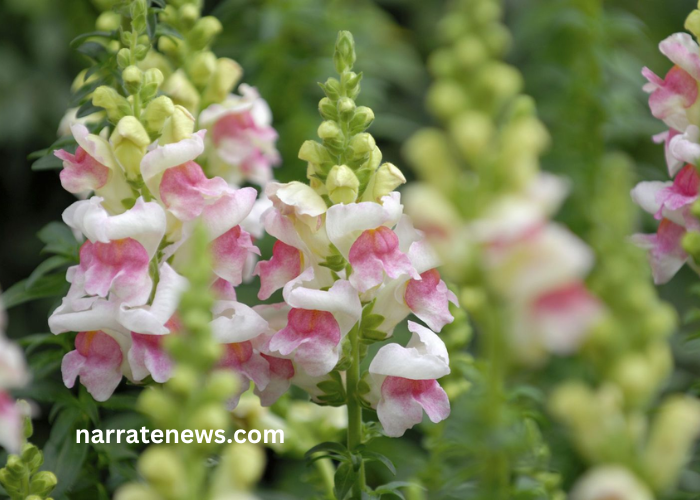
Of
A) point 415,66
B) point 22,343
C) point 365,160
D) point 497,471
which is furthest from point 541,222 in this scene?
point 415,66

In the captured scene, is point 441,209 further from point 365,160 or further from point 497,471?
point 365,160

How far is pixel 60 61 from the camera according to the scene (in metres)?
2.20

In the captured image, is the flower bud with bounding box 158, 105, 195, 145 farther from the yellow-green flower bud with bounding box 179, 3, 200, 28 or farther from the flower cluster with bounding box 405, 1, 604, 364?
the flower cluster with bounding box 405, 1, 604, 364

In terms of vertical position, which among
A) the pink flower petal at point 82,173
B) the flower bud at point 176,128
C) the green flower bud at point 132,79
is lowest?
the pink flower petal at point 82,173

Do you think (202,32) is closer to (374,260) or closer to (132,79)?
(132,79)

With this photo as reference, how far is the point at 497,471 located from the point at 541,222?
18cm

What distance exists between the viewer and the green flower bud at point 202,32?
121 cm

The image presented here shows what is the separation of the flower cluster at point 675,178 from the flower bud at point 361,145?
29 centimetres

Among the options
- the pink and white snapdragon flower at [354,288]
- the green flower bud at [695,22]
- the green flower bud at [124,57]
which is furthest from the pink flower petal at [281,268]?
the green flower bud at [695,22]

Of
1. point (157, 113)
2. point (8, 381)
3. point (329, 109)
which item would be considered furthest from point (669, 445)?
point (157, 113)

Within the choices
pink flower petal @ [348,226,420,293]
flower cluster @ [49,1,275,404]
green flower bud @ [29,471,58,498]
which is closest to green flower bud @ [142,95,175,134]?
flower cluster @ [49,1,275,404]

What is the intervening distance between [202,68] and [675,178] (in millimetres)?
593

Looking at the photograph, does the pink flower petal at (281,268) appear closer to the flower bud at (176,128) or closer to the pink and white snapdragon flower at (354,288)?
the pink and white snapdragon flower at (354,288)

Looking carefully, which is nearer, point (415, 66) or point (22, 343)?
point (22, 343)
